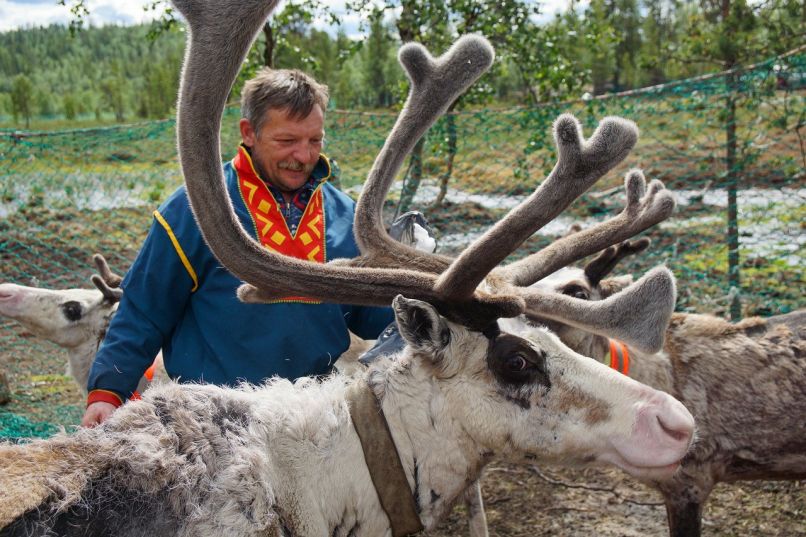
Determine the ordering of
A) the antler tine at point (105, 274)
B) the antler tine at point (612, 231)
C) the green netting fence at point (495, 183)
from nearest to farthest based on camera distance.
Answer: the antler tine at point (612, 231), the antler tine at point (105, 274), the green netting fence at point (495, 183)

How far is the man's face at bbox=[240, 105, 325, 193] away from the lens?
9.52 ft

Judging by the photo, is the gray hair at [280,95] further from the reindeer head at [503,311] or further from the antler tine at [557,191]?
the antler tine at [557,191]

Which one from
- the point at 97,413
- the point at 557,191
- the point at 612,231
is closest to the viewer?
the point at 557,191

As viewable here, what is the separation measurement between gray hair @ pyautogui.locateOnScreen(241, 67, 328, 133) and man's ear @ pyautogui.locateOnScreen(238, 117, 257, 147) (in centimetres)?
2

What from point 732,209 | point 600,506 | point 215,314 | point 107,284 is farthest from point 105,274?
point 732,209

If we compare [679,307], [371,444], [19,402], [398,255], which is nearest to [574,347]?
[398,255]

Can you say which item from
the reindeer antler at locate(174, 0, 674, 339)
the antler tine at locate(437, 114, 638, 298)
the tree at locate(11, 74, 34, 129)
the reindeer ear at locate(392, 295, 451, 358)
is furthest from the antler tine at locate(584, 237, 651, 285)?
the tree at locate(11, 74, 34, 129)

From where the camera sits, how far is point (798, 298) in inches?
Result: 255

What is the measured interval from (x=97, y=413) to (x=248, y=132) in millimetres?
1245

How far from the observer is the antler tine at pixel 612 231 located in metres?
3.06

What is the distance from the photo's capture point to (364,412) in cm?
228

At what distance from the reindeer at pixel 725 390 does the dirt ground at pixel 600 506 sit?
0.47 metres

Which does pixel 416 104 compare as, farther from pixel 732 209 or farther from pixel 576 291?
pixel 732 209

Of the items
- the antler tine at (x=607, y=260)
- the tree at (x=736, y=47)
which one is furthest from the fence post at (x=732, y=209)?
the antler tine at (x=607, y=260)
